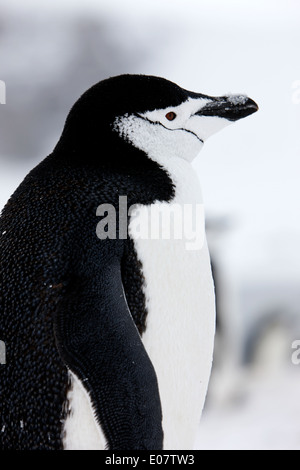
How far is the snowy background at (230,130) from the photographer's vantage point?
117 inches

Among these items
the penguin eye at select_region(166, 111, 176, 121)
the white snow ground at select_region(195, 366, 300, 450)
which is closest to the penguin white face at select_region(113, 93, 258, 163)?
the penguin eye at select_region(166, 111, 176, 121)

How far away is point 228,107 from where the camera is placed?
0.79 m

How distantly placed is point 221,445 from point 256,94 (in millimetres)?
3229

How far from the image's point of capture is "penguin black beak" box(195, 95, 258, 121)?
31.1 inches

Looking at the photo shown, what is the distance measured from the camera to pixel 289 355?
10.6ft

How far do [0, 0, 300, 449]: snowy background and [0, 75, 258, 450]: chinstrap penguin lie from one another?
6.24 feet

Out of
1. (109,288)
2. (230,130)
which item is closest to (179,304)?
(109,288)

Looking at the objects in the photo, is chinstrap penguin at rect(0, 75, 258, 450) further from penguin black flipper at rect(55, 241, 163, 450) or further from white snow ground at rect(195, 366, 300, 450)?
white snow ground at rect(195, 366, 300, 450)

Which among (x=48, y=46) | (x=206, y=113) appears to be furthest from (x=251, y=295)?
(x=206, y=113)

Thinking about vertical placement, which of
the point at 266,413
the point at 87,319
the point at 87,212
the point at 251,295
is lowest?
the point at 87,319

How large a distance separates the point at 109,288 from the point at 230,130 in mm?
5153

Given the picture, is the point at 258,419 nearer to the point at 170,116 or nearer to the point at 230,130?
the point at 170,116

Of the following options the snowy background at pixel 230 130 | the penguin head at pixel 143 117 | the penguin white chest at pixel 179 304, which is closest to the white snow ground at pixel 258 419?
the snowy background at pixel 230 130

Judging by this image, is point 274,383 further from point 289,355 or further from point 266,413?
point 266,413
